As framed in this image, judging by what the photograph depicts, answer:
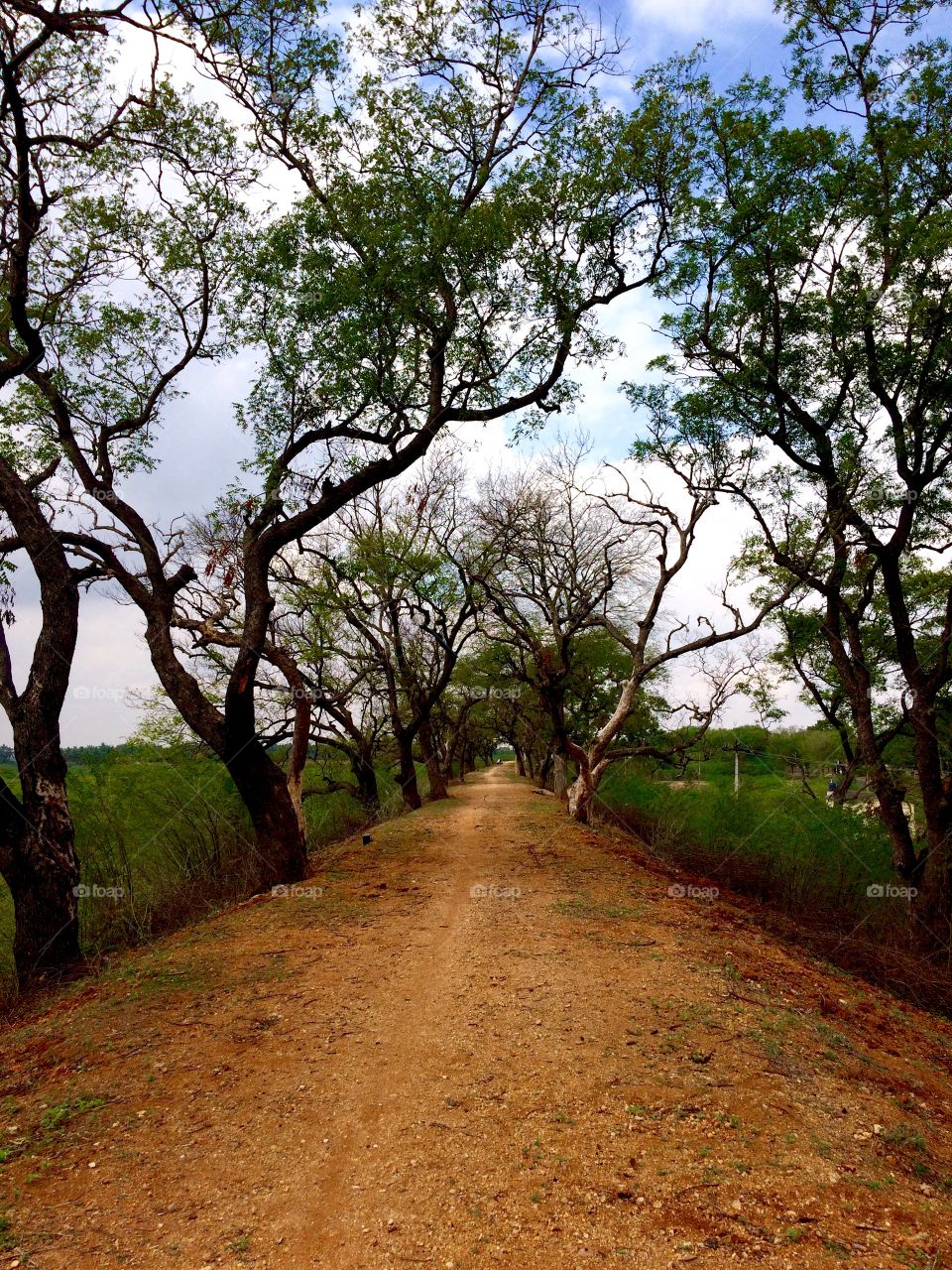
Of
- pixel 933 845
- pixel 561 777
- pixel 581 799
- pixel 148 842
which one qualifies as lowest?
pixel 933 845

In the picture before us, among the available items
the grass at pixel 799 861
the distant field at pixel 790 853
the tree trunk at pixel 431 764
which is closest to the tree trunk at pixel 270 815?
the grass at pixel 799 861

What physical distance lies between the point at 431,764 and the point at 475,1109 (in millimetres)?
18471

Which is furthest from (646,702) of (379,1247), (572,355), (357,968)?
(379,1247)

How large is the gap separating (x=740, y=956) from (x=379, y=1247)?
4.35 m

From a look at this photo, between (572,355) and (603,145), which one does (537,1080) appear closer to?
(572,355)

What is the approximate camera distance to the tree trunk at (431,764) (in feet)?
70.2

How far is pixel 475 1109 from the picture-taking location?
3.50 m

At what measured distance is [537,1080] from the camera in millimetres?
3770

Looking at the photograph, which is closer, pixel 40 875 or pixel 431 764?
pixel 40 875

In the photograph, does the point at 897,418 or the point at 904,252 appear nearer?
the point at 904,252

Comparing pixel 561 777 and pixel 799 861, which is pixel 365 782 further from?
pixel 799 861

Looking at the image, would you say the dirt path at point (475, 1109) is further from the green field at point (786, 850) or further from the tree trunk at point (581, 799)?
the tree trunk at point (581, 799)

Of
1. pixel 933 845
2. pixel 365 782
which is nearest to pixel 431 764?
pixel 365 782

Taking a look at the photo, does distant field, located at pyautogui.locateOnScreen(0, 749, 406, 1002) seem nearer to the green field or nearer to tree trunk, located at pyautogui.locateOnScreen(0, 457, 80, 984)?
tree trunk, located at pyautogui.locateOnScreen(0, 457, 80, 984)
